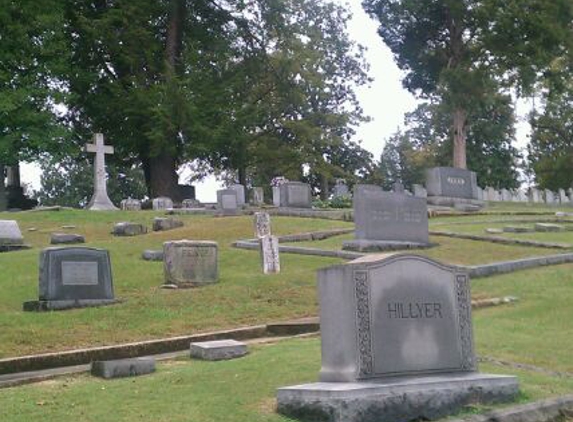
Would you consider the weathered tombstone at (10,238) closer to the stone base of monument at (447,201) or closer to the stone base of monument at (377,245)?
the stone base of monument at (377,245)

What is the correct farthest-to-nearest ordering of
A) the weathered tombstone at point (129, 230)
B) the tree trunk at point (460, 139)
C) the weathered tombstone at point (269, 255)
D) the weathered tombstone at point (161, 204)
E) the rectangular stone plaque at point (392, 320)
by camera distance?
the tree trunk at point (460, 139)
the weathered tombstone at point (161, 204)
the weathered tombstone at point (129, 230)
the weathered tombstone at point (269, 255)
the rectangular stone plaque at point (392, 320)

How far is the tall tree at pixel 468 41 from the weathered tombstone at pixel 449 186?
7.88 m

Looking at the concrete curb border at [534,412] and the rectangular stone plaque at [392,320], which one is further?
the rectangular stone plaque at [392,320]

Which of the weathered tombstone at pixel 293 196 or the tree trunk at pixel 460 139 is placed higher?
the tree trunk at pixel 460 139

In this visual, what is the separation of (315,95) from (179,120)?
16.9 meters

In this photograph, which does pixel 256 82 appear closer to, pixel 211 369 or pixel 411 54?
pixel 411 54

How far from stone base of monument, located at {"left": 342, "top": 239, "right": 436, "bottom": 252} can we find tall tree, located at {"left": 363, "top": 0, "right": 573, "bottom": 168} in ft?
77.7

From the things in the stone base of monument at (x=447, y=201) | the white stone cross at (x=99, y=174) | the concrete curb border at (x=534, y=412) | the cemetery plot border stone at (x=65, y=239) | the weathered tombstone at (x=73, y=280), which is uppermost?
the white stone cross at (x=99, y=174)

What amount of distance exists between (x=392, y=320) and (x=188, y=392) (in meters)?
1.89

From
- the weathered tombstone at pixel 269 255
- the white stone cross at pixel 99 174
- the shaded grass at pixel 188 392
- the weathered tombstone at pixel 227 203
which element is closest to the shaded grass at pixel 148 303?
the weathered tombstone at pixel 269 255

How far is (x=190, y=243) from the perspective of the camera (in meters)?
14.0

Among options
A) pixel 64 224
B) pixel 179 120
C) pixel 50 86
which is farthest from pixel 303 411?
pixel 50 86

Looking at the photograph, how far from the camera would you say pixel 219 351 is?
28.4 ft

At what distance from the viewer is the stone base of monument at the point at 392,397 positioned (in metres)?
5.39
